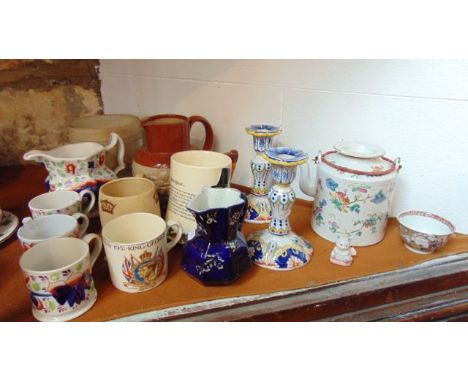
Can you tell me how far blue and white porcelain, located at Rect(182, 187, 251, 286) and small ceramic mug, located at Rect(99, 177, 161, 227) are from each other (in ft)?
0.39

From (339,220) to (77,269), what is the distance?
0.45 meters

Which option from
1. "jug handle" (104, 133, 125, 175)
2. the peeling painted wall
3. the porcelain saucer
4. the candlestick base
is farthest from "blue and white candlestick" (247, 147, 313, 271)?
the peeling painted wall

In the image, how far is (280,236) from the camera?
0.69 metres

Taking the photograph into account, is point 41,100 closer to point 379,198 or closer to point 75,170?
point 75,170

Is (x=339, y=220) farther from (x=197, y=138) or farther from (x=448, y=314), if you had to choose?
(x=197, y=138)

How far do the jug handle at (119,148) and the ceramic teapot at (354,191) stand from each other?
0.40 m

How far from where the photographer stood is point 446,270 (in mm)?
686

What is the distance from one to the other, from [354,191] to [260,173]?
191mm

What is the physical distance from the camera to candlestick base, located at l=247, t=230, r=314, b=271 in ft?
2.19

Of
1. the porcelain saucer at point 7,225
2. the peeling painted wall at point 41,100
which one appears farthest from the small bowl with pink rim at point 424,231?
the peeling painted wall at point 41,100

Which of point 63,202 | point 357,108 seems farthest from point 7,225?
point 357,108

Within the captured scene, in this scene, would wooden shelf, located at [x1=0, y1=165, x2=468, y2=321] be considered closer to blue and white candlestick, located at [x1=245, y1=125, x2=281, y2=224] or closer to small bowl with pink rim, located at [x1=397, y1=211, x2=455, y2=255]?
small bowl with pink rim, located at [x1=397, y1=211, x2=455, y2=255]

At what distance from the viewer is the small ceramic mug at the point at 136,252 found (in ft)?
1.92

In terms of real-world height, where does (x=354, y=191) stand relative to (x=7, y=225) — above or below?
above
